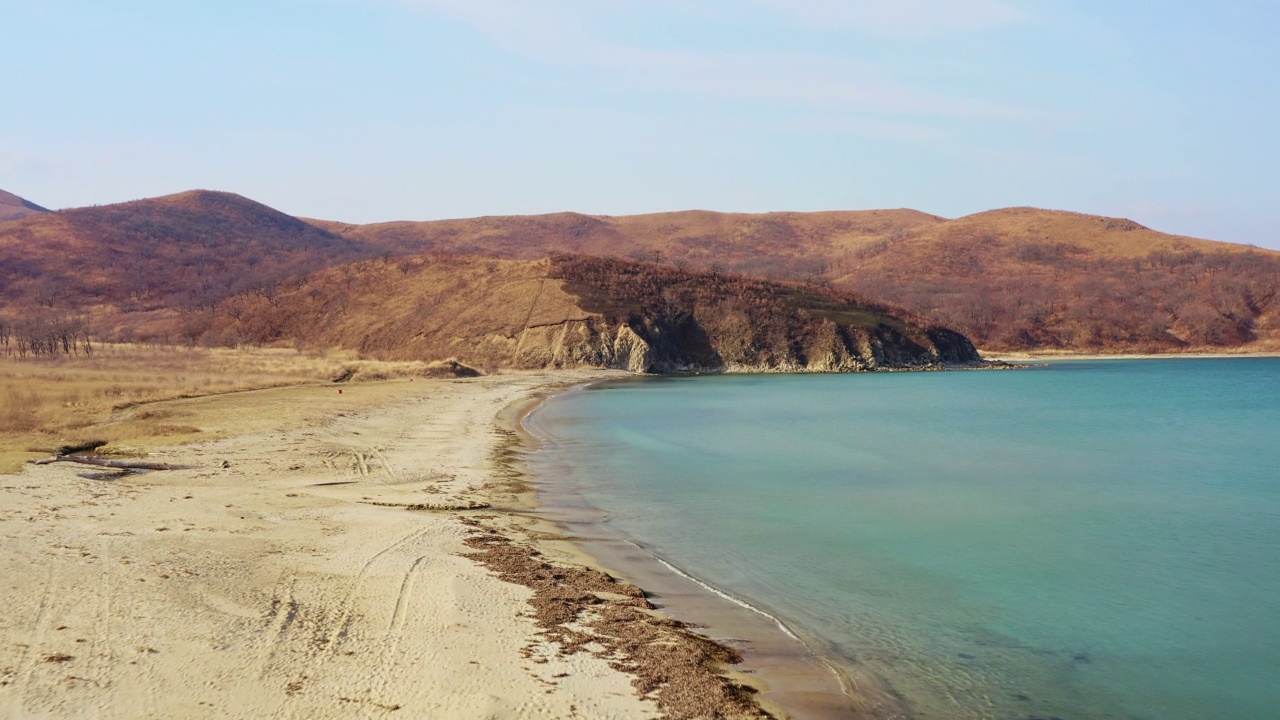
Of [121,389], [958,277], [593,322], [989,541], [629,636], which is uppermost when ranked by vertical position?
[958,277]

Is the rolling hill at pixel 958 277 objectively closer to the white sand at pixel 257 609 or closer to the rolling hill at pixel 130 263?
the rolling hill at pixel 130 263

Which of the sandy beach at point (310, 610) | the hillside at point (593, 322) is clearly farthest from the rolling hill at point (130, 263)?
the sandy beach at point (310, 610)

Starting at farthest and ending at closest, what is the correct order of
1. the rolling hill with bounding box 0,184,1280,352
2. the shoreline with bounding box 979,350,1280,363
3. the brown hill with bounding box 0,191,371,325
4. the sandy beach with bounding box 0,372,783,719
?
the brown hill with bounding box 0,191,371,325 → the rolling hill with bounding box 0,184,1280,352 → the shoreline with bounding box 979,350,1280,363 → the sandy beach with bounding box 0,372,783,719

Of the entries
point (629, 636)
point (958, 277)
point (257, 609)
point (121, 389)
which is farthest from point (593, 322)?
point (958, 277)

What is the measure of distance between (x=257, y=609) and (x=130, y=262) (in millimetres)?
175989

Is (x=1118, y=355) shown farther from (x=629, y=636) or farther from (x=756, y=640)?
(x=629, y=636)

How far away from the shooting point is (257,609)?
10.9 meters

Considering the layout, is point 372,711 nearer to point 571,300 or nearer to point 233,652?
point 233,652

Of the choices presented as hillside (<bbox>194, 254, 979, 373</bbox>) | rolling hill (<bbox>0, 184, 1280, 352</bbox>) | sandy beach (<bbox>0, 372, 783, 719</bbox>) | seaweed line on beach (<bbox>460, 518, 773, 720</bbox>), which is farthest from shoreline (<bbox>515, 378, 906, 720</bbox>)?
rolling hill (<bbox>0, 184, 1280, 352</bbox>)

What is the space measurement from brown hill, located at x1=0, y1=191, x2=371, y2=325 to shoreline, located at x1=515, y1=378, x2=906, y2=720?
404 feet

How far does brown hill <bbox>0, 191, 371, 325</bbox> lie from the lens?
137625mm

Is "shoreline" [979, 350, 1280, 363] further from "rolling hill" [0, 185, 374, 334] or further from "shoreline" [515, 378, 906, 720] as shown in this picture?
"shoreline" [515, 378, 906, 720]

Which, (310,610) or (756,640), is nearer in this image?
(310,610)

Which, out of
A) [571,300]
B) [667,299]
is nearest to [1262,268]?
[667,299]
